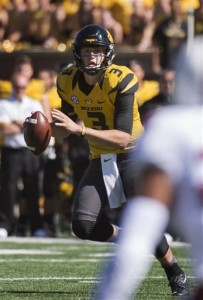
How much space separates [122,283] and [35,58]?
10276 mm

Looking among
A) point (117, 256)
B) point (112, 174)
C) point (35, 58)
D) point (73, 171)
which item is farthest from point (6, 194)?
point (117, 256)

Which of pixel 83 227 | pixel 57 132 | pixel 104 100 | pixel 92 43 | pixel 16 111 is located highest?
pixel 92 43

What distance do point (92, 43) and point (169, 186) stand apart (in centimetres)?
319

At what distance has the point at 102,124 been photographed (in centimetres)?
608

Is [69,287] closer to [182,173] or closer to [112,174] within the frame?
[112,174]

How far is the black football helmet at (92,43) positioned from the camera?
5996mm

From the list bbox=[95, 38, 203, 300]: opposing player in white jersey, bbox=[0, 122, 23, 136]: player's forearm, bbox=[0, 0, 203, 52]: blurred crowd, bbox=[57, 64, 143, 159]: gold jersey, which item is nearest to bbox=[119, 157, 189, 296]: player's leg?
bbox=[57, 64, 143, 159]: gold jersey

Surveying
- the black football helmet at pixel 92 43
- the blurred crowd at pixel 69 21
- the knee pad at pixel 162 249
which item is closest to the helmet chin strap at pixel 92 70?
the black football helmet at pixel 92 43

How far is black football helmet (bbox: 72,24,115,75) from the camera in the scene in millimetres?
5996

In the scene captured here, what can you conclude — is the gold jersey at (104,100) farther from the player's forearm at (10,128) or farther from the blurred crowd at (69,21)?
the blurred crowd at (69,21)

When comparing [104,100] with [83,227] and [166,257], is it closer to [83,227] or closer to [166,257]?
[83,227]

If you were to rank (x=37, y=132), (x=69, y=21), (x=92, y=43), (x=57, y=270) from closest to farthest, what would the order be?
(x=37, y=132) < (x=92, y=43) < (x=57, y=270) < (x=69, y=21)

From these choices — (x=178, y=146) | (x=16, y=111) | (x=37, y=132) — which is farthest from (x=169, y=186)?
(x=16, y=111)

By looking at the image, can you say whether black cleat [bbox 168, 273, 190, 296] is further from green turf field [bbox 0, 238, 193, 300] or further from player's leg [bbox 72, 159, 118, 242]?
player's leg [bbox 72, 159, 118, 242]
